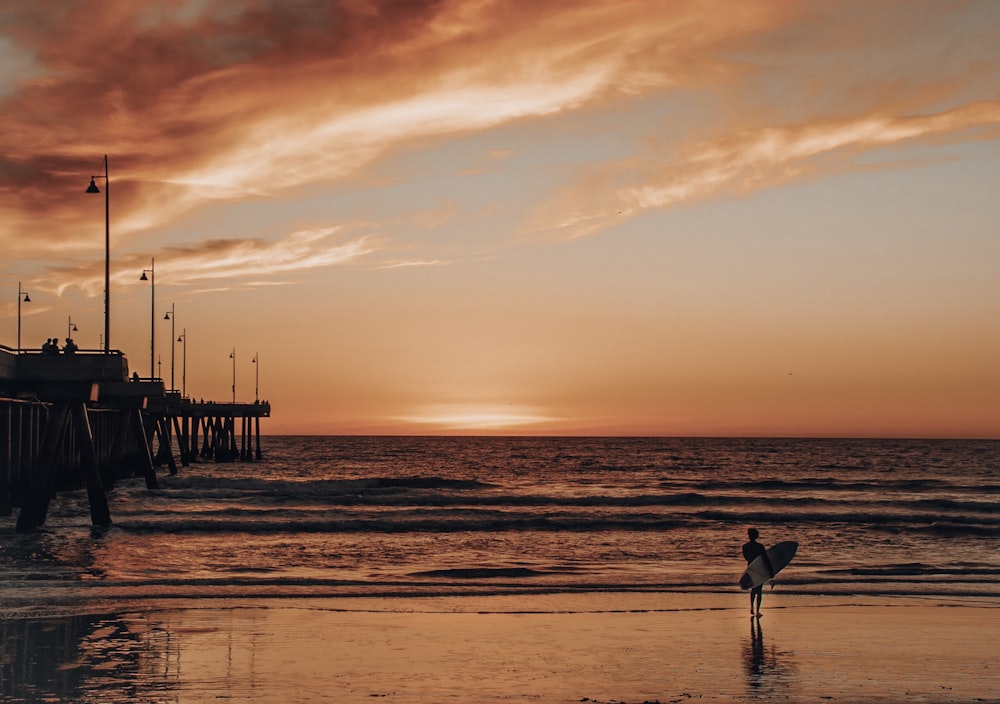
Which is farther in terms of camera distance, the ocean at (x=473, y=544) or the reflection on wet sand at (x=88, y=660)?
the ocean at (x=473, y=544)

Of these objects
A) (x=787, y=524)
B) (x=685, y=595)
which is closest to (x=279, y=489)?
(x=787, y=524)

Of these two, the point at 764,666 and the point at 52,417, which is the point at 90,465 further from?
the point at 764,666

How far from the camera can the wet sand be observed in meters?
13.2

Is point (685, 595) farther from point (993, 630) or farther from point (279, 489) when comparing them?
point (279, 489)

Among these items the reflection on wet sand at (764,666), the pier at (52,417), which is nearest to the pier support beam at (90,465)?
the pier at (52,417)

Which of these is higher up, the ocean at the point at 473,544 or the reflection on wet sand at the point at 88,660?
the reflection on wet sand at the point at 88,660

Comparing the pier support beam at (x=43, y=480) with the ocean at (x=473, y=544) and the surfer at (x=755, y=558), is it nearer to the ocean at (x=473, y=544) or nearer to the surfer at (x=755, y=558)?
the ocean at (x=473, y=544)

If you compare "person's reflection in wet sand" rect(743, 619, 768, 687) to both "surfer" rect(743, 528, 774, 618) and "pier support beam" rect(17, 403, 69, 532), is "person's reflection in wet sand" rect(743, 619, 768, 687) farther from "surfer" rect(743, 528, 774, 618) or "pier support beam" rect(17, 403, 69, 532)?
"pier support beam" rect(17, 403, 69, 532)

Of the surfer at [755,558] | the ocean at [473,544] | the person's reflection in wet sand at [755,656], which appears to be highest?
the surfer at [755,558]

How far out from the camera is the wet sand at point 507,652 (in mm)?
13211

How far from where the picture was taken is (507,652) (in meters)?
15.7

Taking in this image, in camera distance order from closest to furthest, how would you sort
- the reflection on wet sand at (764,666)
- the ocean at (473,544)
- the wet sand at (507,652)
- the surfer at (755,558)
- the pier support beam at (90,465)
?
the wet sand at (507,652) < the reflection on wet sand at (764,666) < the surfer at (755,558) < the ocean at (473,544) < the pier support beam at (90,465)

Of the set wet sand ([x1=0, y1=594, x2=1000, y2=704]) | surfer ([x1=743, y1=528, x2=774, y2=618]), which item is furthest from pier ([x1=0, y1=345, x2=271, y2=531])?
surfer ([x1=743, y1=528, x2=774, y2=618])

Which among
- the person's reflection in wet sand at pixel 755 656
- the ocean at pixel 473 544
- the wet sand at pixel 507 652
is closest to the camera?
the wet sand at pixel 507 652
